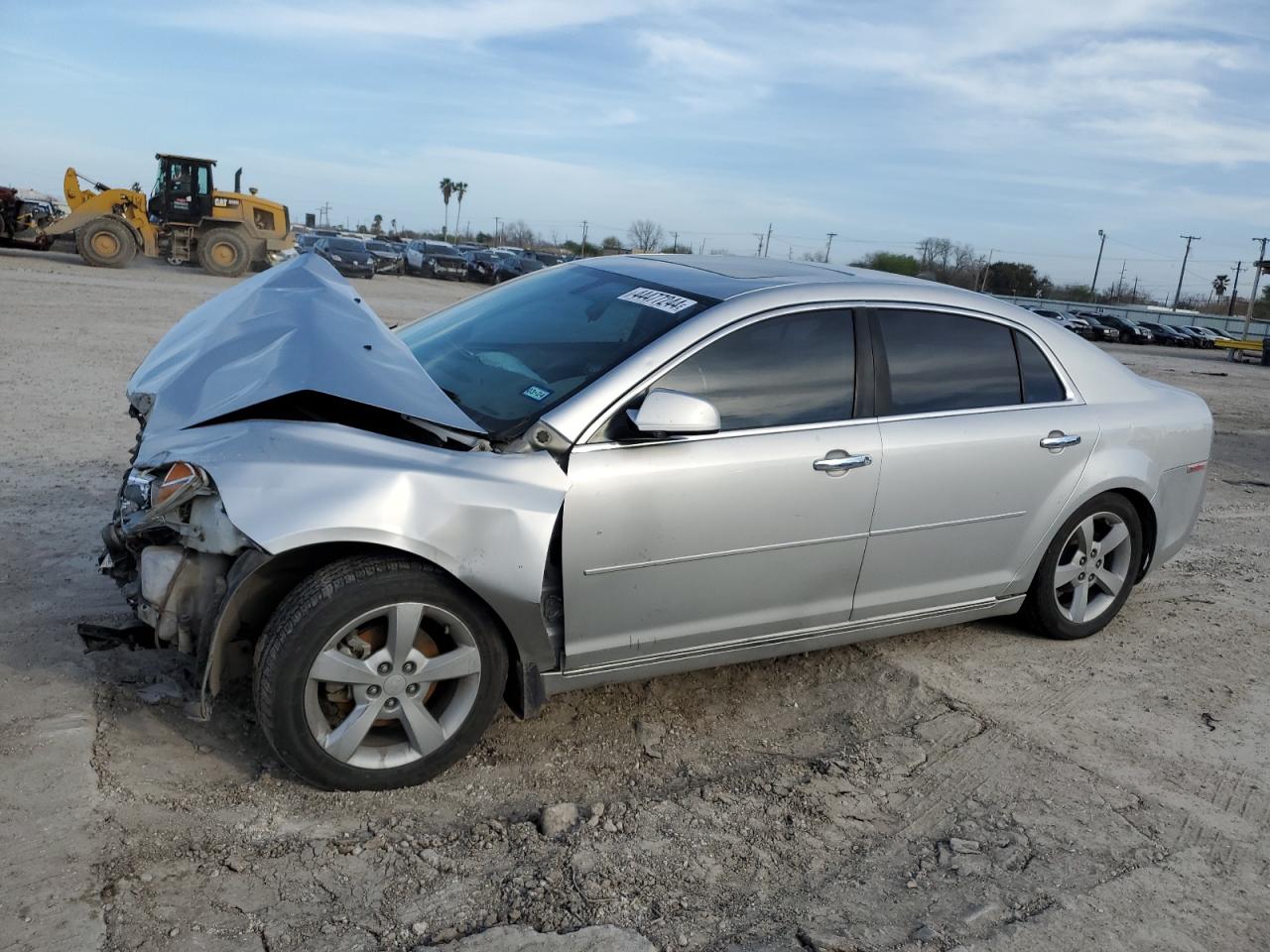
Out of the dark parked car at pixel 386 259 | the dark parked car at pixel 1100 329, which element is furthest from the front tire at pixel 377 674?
the dark parked car at pixel 1100 329

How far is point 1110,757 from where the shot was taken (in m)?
3.88

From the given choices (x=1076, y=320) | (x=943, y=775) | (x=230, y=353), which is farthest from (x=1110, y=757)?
(x=1076, y=320)

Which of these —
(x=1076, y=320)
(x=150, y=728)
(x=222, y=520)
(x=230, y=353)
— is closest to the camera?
(x=222, y=520)

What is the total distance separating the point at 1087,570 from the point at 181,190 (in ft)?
82.9

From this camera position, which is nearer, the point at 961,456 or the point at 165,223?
the point at 961,456

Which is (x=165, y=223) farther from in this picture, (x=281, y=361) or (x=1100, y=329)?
(x=1100, y=329)

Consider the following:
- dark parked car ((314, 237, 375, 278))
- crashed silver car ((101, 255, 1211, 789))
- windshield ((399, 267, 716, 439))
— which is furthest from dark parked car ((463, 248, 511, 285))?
windshield ((399, 267, 716, 439))

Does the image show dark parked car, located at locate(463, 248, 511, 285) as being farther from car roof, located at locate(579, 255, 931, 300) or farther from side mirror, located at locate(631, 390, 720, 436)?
side mirror, located at locate(631, 390, 720, 436)

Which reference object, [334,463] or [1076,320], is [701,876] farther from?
[1076,320]

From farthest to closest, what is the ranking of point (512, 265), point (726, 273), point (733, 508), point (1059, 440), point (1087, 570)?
1. point (512, 265)
2. point (1087, 570)
3. point (1059, 440)
4. point (726, 273)
5. point (733, 508)

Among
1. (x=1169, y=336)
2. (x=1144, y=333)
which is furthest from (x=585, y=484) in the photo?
(x=1169, y=336)

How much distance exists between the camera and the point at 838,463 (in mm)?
3822

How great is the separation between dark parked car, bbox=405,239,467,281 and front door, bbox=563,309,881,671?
36.8m

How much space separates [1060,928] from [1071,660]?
6.92 feet
